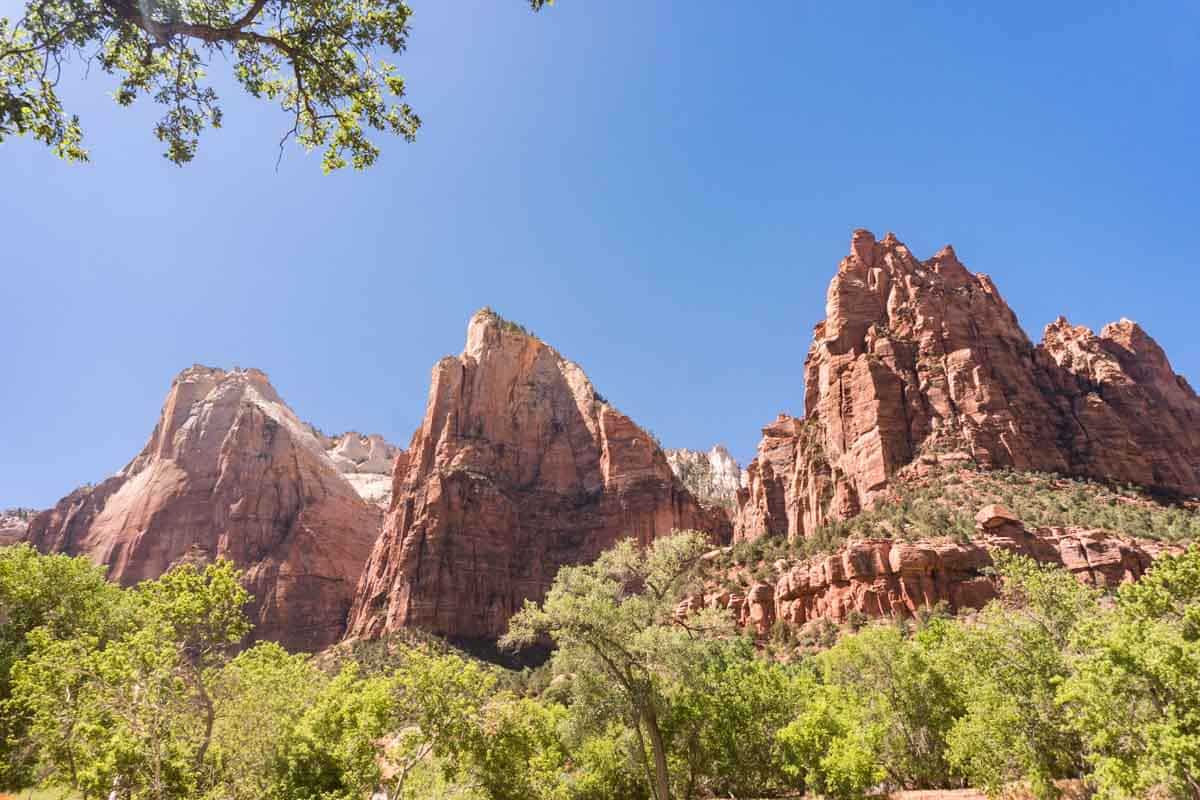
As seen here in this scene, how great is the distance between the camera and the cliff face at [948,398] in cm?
8012

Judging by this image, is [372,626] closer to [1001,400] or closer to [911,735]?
[911,735]

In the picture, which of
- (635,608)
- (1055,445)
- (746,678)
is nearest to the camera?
(635,608)

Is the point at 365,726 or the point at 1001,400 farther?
the point at 1001,400

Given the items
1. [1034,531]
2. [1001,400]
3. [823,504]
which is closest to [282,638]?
[823,504]

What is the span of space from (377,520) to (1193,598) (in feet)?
418

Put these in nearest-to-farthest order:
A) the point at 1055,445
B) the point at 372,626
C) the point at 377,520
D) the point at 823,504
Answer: the point at 1055,445 < the point at 823,504 < the point at 372,626 < the point at 377,520

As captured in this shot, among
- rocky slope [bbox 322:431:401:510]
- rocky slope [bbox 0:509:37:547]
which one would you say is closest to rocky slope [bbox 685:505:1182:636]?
rocky slope [bbox 322:431:401:510]

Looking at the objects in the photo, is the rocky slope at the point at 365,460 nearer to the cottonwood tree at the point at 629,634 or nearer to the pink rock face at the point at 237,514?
the pink rock face at the point at 237,514

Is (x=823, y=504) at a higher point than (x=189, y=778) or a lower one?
higher

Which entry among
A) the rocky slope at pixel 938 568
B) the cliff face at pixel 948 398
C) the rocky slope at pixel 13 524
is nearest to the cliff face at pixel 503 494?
the cliff face at pixel 948 398

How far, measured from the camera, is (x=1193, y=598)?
16922 mm

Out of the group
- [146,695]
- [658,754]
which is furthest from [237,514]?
[658,754]

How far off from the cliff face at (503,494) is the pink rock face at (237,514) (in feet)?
38.1

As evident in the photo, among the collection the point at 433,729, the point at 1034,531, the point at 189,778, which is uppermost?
the point at 1034,531
